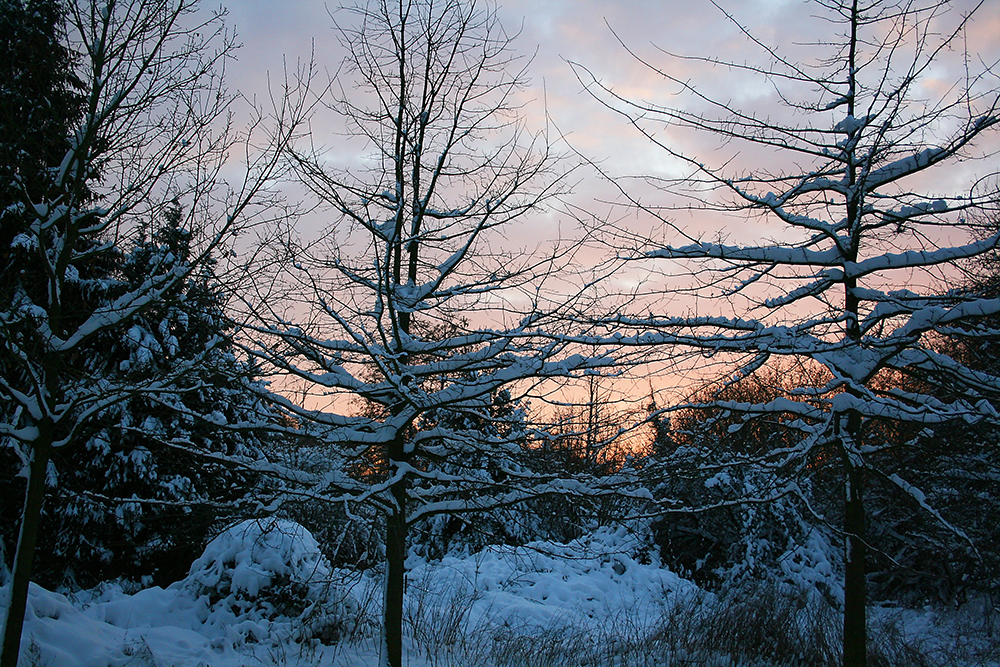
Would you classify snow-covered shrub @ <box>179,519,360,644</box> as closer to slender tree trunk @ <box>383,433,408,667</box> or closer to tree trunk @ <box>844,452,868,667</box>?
slender tree trunk @ <box>383,433,408,667</box>

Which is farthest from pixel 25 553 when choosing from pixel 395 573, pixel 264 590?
pixel 264 590

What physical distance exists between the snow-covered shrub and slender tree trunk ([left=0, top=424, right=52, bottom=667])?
2.95 meters

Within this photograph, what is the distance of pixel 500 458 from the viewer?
5.66m

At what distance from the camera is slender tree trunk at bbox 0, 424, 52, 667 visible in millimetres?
4391

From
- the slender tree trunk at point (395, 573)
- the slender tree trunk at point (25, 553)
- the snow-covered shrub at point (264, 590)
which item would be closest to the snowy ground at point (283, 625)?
the snow-covered shrub at point (264, 590)

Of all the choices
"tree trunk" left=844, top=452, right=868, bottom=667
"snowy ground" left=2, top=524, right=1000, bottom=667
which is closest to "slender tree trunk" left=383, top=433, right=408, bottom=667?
"snowy ground" left=2, top=524, right=1000, bottom=667

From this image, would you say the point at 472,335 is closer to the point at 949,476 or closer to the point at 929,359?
the point at 929,359

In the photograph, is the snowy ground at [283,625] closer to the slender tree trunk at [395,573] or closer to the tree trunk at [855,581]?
the slender tree trunk at [395,573]

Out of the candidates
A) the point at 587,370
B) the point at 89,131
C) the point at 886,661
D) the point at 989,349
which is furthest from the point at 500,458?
the point at 989,349

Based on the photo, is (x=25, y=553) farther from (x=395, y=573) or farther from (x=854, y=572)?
(x=854, y=572)

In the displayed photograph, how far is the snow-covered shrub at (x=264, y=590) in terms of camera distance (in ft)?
24.2

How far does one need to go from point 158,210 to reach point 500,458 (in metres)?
3.66

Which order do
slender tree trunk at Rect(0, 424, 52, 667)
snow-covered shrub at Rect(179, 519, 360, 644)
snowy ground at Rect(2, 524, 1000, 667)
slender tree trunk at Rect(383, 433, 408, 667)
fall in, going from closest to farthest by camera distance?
1. slender tree trunk at Rect(0, 424, 52, 667)
2. slender tree trunk at Rect(383, 433, 408, 667)
3. snowy ground at Rect(2, 524, 1000, 667)
4. snow-covered shrub at Rect(179, 519, 360, 644)

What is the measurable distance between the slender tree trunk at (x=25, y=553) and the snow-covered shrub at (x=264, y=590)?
9.69ft
